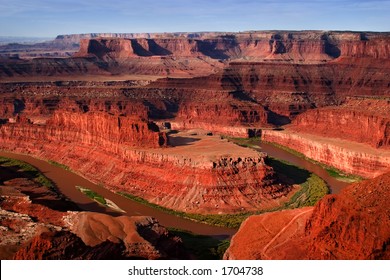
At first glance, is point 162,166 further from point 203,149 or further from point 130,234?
point 130,234

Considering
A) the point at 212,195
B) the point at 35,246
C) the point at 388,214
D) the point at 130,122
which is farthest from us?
the point at 130,122

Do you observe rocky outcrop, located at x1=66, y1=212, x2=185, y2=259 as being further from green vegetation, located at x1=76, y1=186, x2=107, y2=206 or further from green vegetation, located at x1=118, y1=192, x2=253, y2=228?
green vegetation, located at x1=76, y1=186, x2=107, y2=206

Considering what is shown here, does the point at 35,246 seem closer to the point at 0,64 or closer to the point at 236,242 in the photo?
the point at 236,242

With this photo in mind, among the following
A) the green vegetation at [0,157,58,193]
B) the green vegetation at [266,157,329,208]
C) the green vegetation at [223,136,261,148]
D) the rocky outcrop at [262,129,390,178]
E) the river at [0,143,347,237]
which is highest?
the rocky outcrop at [262,129,390,178]

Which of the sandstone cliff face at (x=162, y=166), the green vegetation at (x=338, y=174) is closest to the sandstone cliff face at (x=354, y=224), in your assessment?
the sandstone cliff face at (x=162, y=166)

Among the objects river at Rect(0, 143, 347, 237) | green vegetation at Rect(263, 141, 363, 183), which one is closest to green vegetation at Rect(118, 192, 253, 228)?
river at Rect(0, 143, 347, 237)

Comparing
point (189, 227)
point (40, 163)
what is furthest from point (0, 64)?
point (189, 227)

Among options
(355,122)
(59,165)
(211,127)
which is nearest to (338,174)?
(355,122)
